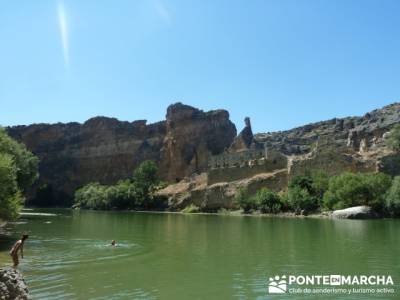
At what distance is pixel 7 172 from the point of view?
3812 centimetres

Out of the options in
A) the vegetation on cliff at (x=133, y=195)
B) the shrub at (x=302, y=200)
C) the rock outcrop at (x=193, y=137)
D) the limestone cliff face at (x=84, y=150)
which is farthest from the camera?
the limestone cliff face at (x=84, y=150)

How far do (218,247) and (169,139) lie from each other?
5036 inches

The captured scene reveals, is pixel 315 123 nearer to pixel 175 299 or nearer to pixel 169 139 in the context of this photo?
pixel 169 139

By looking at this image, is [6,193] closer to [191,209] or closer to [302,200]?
[302,200]

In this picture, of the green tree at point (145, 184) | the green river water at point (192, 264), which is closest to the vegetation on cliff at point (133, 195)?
the green tree at point (145, 184)

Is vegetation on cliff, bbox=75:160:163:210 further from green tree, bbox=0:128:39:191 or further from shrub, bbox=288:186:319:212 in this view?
green tree, bbox=0:128:39:191

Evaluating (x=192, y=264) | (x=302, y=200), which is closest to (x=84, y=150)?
(x=302, y=200)

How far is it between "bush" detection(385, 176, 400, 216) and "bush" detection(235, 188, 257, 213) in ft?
99.1

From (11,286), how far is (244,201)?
82.7 m

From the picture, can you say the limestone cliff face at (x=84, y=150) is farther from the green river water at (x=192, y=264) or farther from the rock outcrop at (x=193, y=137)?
the green river water at (x=192, y=264)

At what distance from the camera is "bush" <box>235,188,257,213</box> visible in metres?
95.0

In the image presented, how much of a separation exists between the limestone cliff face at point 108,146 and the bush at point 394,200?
289 ft

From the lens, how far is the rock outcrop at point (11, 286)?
14.3m

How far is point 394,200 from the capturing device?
67688 millimetres
